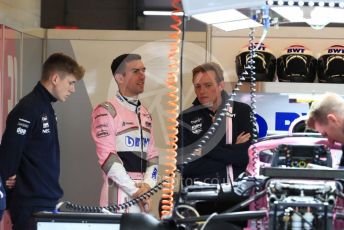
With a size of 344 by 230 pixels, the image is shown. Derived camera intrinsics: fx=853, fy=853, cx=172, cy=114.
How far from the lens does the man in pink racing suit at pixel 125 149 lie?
5844 mm

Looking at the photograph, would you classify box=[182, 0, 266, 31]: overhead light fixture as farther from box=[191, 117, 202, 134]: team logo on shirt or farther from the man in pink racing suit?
the man in pink racing suit

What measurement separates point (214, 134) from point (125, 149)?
30.3 inches

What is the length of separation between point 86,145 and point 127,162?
1.06m

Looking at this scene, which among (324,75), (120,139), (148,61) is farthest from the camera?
(148,61)

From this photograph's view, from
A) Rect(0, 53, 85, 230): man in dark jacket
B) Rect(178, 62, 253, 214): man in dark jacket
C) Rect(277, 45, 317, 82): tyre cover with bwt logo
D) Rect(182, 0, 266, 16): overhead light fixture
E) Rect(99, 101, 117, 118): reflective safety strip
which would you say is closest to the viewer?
Rect(182, 0, 266, 16): overhead light fixture

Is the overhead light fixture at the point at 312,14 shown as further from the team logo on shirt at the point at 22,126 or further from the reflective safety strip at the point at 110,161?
the reflective safety strip at the point at 110,161

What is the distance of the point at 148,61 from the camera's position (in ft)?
22.3

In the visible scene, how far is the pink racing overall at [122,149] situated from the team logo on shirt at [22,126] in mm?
1068

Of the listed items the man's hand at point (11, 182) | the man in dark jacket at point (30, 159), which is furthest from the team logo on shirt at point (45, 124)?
the man's hand at point (11, 182)

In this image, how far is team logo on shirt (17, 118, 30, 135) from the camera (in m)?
4.86

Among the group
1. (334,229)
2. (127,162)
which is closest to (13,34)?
(127,162)

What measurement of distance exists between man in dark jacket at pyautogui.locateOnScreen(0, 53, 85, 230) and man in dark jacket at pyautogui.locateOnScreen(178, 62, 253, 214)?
31.4 inches

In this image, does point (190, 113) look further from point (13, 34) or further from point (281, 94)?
point (13, 34)

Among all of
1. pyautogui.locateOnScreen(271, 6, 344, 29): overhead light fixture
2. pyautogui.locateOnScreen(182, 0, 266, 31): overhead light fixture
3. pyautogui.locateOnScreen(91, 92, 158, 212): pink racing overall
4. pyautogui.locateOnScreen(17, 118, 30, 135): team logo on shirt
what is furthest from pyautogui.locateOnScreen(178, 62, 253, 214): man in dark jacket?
pyautogui.locateOnScreen(271, 6, 344, 29): overhead light fixture
